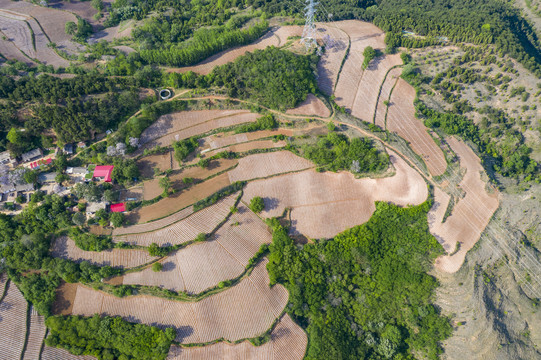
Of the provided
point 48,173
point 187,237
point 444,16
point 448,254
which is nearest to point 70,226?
point 48,173

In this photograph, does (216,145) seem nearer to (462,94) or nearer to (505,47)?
(462,94)

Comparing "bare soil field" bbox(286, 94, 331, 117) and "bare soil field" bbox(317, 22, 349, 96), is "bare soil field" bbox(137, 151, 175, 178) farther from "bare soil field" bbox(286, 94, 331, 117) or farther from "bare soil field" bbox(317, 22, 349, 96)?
"bare soil field" bbox(317, 22, 349, 96)

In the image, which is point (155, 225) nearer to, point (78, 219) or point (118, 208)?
point (118, 208)

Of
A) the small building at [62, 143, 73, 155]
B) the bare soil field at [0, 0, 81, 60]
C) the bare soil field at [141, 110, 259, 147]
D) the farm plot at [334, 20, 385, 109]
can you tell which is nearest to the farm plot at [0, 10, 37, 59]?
the bare soil field at [0, 0, 81, 60]

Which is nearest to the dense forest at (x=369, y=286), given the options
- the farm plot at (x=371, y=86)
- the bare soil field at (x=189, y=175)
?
the bare soil field at (x=189, y=175)

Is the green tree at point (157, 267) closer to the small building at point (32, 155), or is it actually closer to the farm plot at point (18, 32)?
the small building at point (32, 155)

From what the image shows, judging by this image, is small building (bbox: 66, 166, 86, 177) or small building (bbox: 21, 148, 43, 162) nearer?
small building (bbox: 66, 166, 86, 177)

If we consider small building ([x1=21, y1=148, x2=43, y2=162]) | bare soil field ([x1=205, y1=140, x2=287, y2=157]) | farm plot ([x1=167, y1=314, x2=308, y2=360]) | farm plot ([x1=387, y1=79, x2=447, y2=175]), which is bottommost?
farm plot ([x1=167, y1=314, x2=308, y2=360])
